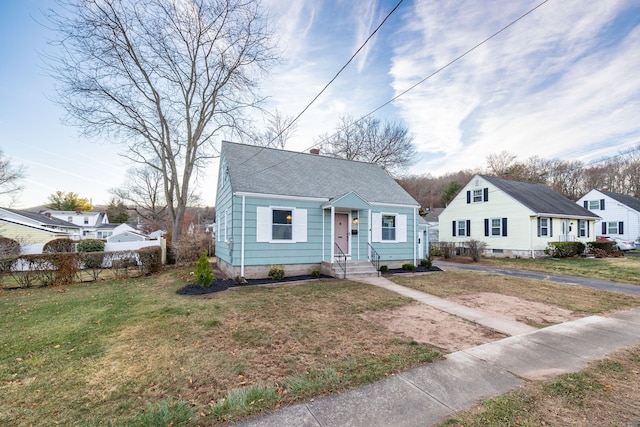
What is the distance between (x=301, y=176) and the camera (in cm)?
1245

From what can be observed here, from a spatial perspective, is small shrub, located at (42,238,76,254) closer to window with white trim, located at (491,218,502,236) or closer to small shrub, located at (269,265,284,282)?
small shrub, located at (269,265,284,282)

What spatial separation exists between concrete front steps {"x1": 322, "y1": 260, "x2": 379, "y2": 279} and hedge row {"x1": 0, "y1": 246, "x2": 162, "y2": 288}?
8.39 meters

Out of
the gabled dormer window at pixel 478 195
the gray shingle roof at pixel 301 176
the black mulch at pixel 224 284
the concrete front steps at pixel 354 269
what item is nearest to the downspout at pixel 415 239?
the gray shingle roof at pixel 301 176

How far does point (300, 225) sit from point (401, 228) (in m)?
5.35

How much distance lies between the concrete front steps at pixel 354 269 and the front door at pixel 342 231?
77 cm

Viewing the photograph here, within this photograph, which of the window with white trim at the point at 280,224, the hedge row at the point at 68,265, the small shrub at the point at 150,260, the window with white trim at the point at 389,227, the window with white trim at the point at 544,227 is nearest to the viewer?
the hedge row at the point at 68,265

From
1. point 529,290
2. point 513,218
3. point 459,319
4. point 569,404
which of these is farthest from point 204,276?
point 513,218

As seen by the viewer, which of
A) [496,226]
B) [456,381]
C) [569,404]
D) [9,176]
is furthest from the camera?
[9,176]

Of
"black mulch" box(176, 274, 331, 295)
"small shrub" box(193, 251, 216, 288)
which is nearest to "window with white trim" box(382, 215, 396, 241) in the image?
"black mulch" box(176, 274, 331, 295)

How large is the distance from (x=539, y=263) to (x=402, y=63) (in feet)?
49.1

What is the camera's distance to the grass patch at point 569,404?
2.65 meters

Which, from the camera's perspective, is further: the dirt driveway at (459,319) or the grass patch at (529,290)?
the grass patch at (529,290)

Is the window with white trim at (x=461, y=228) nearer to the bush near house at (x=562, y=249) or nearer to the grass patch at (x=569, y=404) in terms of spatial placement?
the bush near house at (x=562, y=249)

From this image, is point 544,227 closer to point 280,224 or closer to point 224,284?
point 280,224
